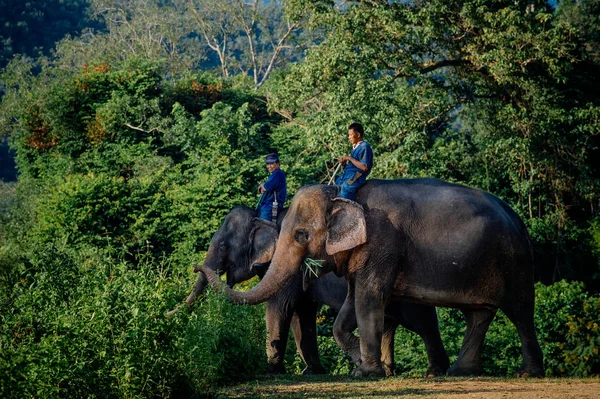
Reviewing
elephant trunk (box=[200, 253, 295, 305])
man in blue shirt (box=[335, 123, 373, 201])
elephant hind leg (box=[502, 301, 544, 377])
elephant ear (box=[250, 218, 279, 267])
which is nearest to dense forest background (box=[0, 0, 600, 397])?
elephant trunk (box=[200, 253, 295, 305])

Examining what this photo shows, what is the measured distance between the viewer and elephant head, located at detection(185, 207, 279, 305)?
14.4 meters

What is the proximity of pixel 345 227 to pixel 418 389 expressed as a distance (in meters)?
2.22

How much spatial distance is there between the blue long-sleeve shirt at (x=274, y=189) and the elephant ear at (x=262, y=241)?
31 cm

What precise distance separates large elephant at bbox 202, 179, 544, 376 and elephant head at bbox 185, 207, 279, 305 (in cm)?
213

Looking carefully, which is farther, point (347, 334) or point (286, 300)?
point (286, 300)

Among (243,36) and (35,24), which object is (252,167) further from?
(243,36)

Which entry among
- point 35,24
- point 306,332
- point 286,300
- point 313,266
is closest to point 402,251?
point 313,266

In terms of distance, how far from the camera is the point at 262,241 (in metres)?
14.4

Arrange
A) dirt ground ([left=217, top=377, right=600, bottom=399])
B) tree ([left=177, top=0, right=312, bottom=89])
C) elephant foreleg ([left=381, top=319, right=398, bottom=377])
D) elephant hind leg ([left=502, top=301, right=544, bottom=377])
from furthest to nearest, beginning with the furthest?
tree ([left=177, top=0, right=312, bottom=89]), elephant foreleg ([left=381, top=319, right=398, bottom=377]), elephant hind leg ([left=502, top=301, right=544, bottom=377]), dirt ground ([left=217, top=377, right=600, bottom=399])

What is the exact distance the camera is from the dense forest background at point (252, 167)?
29.8 feet

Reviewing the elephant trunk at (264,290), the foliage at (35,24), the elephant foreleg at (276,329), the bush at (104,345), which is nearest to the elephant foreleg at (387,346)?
the elephant foreleg at (276,329)

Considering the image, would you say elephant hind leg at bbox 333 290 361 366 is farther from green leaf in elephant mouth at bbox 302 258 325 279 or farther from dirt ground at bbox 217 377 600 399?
dirt ground at bbox 217 377 600 399

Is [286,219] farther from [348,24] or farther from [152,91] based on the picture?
[152,91]

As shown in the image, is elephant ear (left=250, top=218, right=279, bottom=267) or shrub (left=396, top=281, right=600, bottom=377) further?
shrub (left=396, top=281, right=600, bottom=377)
